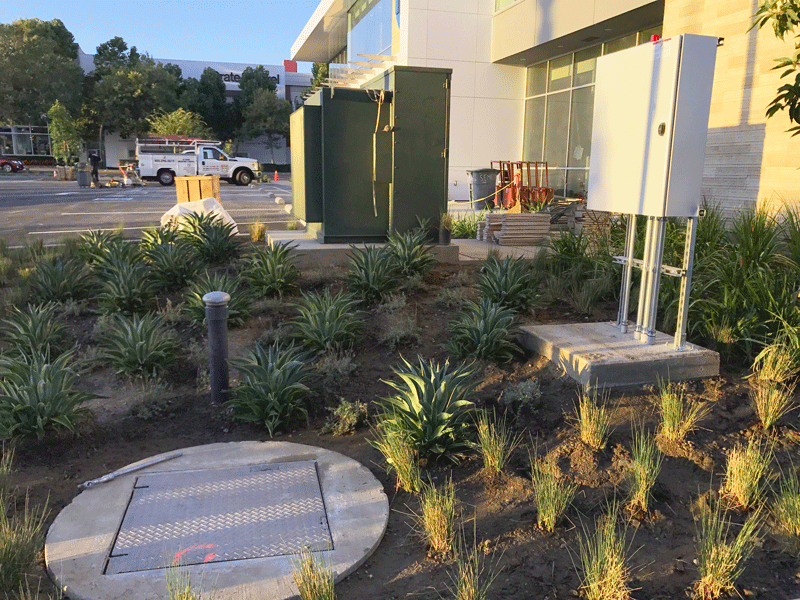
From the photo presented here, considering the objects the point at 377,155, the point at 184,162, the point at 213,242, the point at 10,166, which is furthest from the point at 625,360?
the point at 10,166

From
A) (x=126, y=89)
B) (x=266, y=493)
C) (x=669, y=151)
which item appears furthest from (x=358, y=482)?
(x=126, y=89)

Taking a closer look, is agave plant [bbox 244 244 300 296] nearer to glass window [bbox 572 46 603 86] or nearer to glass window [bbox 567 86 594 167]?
glass window [bbox 567 86 594 167]

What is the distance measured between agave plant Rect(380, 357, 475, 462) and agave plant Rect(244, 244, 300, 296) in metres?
3.16

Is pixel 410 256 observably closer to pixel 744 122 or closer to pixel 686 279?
pixel 686 279

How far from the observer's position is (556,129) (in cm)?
1938

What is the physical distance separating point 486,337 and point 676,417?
1599 millimetres

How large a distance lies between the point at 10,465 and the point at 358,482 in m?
1.98

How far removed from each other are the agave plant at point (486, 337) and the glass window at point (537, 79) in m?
16.7

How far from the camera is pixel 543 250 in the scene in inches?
299

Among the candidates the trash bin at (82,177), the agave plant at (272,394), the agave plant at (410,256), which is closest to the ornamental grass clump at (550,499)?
the agave plant at (272,394)

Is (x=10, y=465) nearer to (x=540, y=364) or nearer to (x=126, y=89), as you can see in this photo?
(x=540, y=364)

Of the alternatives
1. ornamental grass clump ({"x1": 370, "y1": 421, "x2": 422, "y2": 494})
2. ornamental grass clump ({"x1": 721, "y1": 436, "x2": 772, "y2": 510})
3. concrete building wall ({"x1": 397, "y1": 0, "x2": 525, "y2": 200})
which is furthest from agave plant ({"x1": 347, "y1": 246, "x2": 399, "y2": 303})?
concrete building wall ({"x1": 397, "y1": 0, "x2": 525, "y2": 200})

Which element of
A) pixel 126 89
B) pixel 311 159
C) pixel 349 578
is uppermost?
pixel 126 89

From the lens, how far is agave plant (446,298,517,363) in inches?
201
